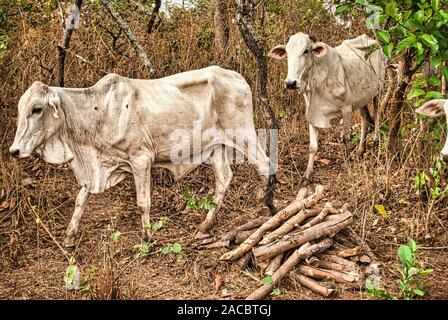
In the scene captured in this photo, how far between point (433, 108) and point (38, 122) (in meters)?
3.00

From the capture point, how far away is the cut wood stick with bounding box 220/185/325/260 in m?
4.62

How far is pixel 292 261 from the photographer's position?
4430 mm

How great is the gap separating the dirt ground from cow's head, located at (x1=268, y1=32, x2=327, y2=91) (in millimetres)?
1062

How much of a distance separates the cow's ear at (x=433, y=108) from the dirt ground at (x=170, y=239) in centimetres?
104

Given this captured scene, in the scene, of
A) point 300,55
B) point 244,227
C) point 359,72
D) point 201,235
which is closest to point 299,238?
point 244,227

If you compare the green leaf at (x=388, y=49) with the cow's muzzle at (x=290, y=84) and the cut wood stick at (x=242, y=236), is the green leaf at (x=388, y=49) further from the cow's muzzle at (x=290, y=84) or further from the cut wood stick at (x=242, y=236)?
the cut wood stick at (x=242, y=236)

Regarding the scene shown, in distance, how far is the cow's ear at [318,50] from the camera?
624 cm

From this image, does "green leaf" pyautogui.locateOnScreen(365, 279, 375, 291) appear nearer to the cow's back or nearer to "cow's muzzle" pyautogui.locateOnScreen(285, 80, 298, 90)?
"cow's muzzle" pyautogui.locateOnScreen(285, 80, 298, 90)

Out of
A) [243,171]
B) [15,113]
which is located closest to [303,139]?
[243,171]

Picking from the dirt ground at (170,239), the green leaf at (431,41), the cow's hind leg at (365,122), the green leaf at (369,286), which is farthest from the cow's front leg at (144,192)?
the cow's hind leg at (365,122)

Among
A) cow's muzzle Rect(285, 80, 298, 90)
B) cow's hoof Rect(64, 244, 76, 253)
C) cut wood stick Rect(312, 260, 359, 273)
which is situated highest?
cow's muzzle Rect(285, 80, 298, 90)

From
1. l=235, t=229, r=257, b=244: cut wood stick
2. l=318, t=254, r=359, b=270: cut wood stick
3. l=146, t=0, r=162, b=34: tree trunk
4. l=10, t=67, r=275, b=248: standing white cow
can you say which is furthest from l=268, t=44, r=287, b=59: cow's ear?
l=318, t=254, r=359, b=270: cut wood stick

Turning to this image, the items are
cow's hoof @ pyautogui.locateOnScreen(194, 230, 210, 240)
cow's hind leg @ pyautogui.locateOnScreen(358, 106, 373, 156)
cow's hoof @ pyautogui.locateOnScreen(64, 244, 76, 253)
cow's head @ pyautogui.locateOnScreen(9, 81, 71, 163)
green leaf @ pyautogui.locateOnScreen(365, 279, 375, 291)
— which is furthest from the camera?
cow's hind leg @ pyautogui.locateOnScreen(358, 106, 373, 156)

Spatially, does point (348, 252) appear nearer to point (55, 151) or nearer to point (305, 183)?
point (305, 183)
